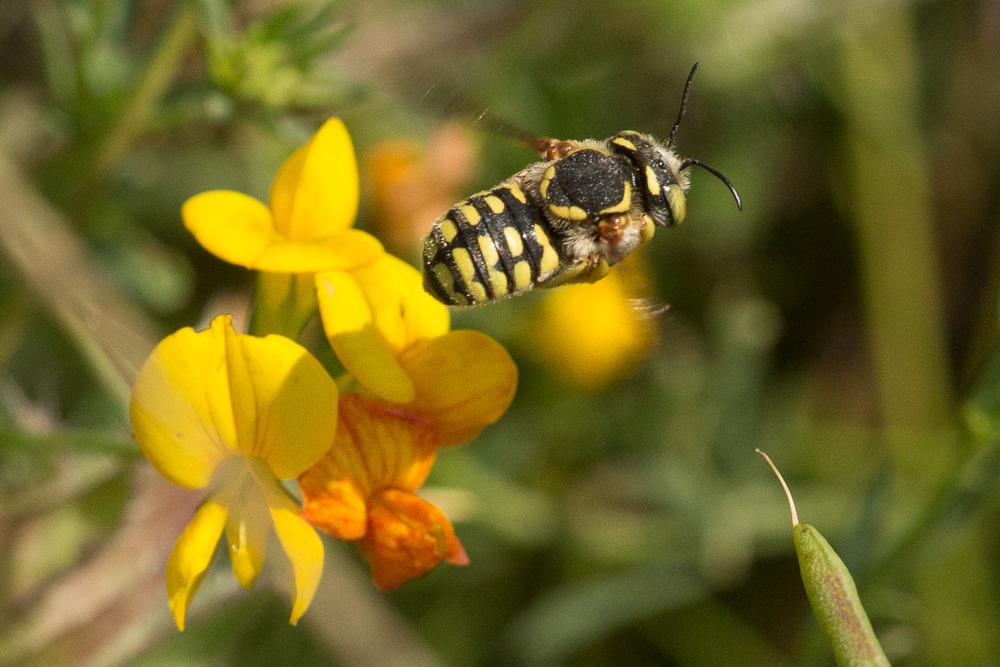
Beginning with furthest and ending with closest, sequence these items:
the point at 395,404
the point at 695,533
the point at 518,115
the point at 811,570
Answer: the point at 518,115 < the point at 695,533 < the point at 395,404 < the point at 811,570

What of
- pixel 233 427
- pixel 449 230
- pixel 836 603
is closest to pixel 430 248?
pixel 449 230

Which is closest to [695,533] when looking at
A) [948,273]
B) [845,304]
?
[845,304]

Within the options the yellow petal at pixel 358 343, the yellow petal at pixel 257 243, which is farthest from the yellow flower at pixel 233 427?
the yellow petal at pixel 257 243

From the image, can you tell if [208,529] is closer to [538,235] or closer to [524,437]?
[538,235]

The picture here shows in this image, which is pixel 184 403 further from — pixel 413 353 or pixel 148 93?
pixel 148 93

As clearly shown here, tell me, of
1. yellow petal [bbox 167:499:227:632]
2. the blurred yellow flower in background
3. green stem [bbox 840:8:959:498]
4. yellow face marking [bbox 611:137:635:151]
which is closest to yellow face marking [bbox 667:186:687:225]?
yellow face marking [bbox 611:137:635:151]
